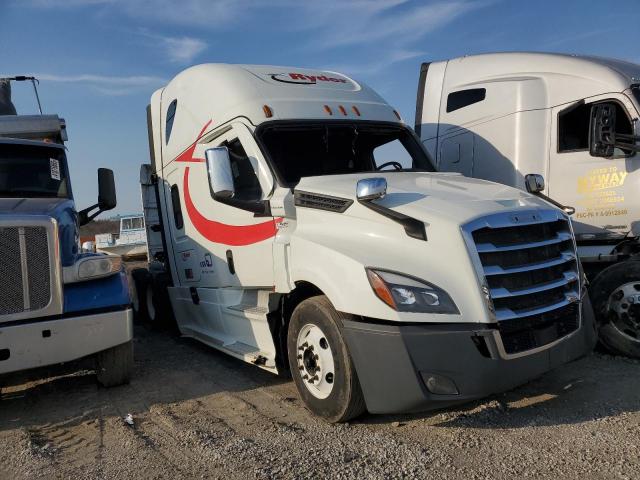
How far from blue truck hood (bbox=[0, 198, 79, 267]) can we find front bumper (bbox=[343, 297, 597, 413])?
10.2 feet

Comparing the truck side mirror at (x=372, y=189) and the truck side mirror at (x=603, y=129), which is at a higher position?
the truck side mirror at (x=603, y=129)

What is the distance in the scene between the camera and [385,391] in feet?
11.5

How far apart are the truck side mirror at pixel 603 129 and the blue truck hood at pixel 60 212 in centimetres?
565

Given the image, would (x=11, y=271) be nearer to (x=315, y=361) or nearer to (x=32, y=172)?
(x=32, y=172)

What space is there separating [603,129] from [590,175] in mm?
559

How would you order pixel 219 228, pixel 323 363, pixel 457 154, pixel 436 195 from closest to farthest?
pixel 323 363 → pixel 436 195 → pixel 219 228 → pixel 457 154

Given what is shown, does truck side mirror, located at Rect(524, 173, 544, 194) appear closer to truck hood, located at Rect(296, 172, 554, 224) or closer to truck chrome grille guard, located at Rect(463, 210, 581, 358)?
truck hood, located at Rect(296, 172, 554, 224)

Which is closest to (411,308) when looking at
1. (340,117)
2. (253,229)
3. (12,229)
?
(253,229)

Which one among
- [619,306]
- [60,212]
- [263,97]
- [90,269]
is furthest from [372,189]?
[60,212]

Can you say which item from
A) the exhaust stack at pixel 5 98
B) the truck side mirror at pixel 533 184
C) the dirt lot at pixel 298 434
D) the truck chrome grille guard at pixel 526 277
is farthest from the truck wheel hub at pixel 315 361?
the exhaust stack at pixel 5 98

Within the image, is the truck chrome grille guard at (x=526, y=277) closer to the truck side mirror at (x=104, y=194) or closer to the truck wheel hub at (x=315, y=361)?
the truck wheel hub at (x=315, y=361)

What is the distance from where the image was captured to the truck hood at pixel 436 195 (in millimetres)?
3758

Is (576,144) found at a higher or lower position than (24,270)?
higher

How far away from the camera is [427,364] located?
3.40 meters
